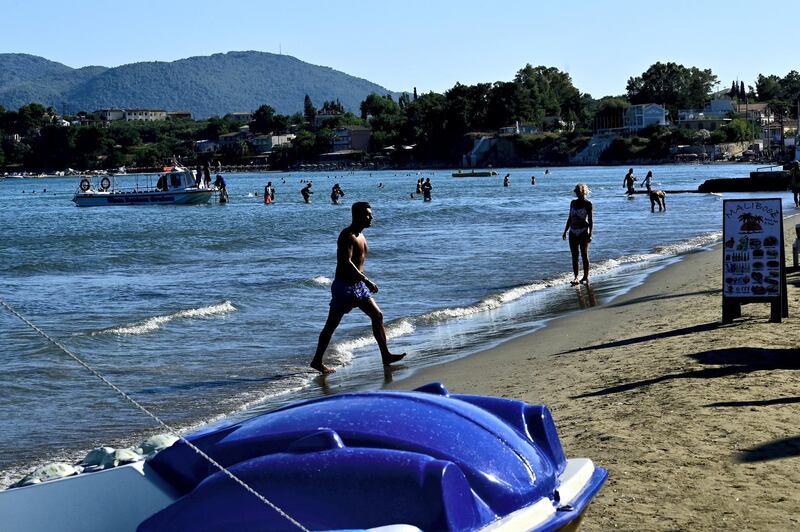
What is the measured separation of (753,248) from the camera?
10.6 meters

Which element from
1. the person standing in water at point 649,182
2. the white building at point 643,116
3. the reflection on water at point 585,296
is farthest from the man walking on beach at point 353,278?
the white building at point 643,116

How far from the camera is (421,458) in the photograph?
3.55 m

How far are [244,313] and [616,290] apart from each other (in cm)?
579

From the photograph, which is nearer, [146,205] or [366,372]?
[366,372]

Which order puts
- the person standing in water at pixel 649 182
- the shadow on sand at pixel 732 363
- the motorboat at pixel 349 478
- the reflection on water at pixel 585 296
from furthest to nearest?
the person standing in water at pixel 649 182
the reflection on water at pixel 585 296
the shadow on sand at pixel 732 363
the motorboat at pixel 349 478

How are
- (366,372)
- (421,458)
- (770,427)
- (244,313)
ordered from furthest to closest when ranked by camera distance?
(244,313) < (366,372) < (770,427) < (421,458)

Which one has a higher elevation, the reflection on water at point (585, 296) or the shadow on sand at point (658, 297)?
the shadow on sand at point (658, 297)

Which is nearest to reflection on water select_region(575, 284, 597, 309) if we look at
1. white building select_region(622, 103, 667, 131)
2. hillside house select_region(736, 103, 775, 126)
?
white building select_region(622, 103, 667, 131)

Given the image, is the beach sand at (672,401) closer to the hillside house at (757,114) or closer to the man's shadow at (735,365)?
the man's shadow at (735,365)

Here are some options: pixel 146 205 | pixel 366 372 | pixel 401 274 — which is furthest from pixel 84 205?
pixel 366 372

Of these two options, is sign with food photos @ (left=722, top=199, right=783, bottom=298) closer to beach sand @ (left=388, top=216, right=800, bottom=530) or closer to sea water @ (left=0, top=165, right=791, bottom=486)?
beach sand @ (left=388, top=216, right=800, bottom=530)

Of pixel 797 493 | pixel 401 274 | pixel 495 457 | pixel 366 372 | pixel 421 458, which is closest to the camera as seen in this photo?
pixel 421 458

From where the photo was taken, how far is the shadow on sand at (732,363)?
324 inches

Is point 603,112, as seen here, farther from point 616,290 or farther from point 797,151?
point 616,290
